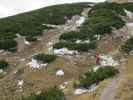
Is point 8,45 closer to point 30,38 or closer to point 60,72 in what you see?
point 30,38

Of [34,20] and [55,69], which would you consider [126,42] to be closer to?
[55,69]

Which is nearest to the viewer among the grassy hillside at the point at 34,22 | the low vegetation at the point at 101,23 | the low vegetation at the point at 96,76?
the low vegetation at the point at 96,76

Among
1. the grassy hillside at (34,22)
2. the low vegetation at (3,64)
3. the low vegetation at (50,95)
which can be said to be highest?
the low vegetation at (50,95)

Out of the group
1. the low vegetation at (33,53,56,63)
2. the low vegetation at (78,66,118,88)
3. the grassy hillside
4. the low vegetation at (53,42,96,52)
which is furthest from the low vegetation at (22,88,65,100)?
the grassy hillside

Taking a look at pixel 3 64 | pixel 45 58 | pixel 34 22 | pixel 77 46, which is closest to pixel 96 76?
pixel 45 58

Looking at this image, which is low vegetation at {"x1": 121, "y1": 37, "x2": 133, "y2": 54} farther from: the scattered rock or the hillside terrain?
the scattered rock

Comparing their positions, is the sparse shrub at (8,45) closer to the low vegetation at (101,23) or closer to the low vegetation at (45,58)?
the low vegetation at (101,23)

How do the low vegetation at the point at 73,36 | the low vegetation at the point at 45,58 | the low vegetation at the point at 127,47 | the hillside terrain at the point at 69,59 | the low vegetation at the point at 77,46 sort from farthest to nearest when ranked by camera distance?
the low vegetation at the point at 73,36 < the low vegetation at the point at 77,46 < the low vegetation at the point at 127,47 < the low vegetation at the point at 45,58 < the hillside terrain at the point at 69,59

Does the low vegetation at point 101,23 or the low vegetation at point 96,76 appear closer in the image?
the low vegetation at point 96,76

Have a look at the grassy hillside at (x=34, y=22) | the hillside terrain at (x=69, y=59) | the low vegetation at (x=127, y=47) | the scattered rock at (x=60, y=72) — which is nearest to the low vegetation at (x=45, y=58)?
the hillside terrain at (x=69, y=59)
